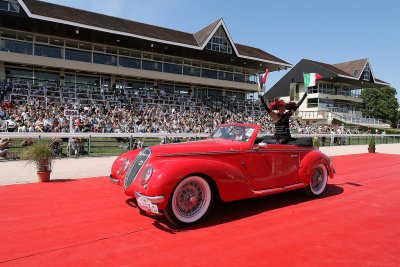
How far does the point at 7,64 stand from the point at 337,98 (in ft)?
166

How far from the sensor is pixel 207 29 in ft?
122

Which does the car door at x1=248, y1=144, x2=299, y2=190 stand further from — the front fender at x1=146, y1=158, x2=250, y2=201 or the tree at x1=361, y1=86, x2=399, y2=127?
the tree at x1=361, y1=86, x2=399, y2=127

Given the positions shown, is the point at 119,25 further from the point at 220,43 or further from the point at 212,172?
the point at 212,172

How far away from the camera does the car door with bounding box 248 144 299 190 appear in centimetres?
574

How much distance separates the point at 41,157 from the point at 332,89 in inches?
2247

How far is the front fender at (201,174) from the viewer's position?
15.0ft

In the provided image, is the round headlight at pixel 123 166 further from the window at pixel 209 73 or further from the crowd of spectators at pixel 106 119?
the window at pixel 209 73

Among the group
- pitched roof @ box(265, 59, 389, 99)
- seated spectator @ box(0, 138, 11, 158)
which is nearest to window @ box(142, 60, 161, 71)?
seated spectator @ box(0, 138, 11, 158)

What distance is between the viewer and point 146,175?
4.79 m

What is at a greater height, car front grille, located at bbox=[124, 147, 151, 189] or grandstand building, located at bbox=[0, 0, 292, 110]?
grandstand building, located at bbox=[0, 0, 292, 110]

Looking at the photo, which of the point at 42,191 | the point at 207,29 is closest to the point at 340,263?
the point at 42,191

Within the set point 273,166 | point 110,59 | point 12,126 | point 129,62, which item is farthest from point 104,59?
point 273,166

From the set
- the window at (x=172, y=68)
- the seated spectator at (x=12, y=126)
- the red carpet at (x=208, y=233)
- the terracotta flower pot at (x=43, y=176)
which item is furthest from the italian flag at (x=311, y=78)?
the window at (x=172, y=68)

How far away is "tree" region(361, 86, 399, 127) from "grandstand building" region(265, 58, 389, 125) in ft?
4.69
